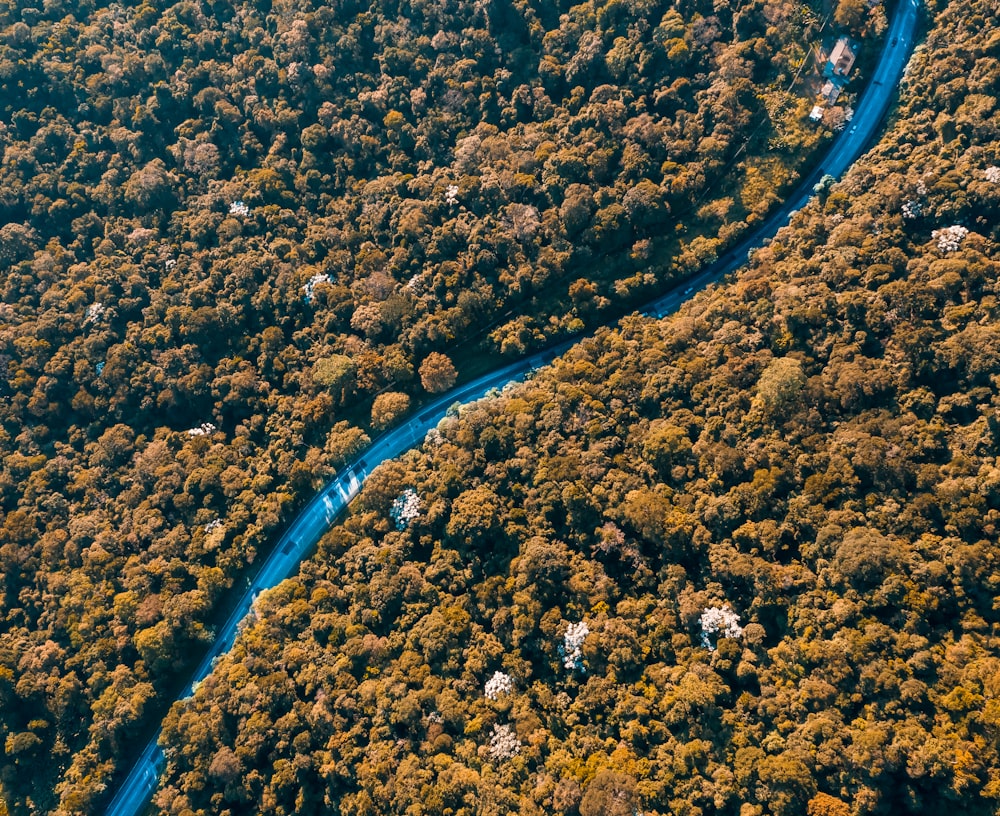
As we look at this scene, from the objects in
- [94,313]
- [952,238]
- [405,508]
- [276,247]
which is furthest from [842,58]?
[94,313]

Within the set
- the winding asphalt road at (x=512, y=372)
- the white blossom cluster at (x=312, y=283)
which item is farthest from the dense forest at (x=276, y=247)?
the winding asphalt road at (x=512, y=372)

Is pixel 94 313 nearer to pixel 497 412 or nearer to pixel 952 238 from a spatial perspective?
pixel 497 412

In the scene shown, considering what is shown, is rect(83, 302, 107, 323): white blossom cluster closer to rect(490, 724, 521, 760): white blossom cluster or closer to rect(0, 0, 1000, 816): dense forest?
rect(0, 0, 1000, 816): dense forest

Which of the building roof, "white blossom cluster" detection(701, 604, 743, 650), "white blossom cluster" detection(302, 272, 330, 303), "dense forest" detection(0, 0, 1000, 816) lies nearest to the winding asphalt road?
"dense forest" detection(0, 0, 1000, 816)

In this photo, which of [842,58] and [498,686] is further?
[842,58]

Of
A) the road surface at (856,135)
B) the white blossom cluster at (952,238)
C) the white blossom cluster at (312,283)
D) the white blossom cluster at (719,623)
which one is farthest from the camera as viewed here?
the white blossom cluster at (312,283)

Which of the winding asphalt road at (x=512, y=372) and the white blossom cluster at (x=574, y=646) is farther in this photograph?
the winding asphalt road at (x=512, y=372)

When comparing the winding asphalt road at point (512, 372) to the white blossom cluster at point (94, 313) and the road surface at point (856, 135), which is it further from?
the white blossom cluster at point (94, 313)
